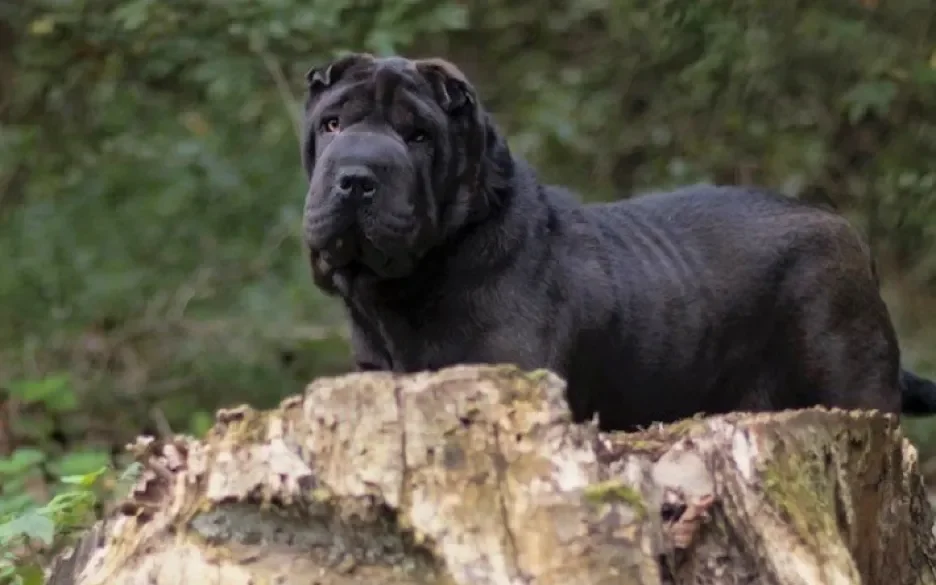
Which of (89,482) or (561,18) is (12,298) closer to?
(561,18)

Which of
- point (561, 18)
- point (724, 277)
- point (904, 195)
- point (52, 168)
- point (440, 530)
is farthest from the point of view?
point (52, 168)

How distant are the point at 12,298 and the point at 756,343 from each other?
4376mm

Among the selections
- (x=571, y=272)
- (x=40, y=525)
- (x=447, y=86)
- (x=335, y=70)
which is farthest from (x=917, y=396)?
(x=40, y=525)

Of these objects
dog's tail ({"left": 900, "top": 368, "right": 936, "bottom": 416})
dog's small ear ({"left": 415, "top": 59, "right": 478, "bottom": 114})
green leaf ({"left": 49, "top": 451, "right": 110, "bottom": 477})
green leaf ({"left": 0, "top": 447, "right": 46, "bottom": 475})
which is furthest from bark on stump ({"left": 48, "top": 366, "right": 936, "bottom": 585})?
green leaf ({"left": 49, "top": 451, "right": 110, "bottom": 477})

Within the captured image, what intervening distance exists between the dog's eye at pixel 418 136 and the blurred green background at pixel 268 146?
182 cm

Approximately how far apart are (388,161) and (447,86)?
1.27ft

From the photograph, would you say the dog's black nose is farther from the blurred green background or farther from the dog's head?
the blurred green background

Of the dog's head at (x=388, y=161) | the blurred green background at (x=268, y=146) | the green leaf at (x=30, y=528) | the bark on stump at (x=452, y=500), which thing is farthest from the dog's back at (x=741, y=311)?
the green leaf at (x=30, y=528)

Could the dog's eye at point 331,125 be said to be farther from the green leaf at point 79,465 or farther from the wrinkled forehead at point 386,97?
the green leaf at point 79,465

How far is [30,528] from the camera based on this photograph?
3504 mm

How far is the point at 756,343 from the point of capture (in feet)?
15.2

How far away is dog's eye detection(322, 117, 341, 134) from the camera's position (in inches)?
153

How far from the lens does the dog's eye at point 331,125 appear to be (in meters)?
3.89

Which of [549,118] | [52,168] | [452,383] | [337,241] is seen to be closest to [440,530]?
[452,383]
